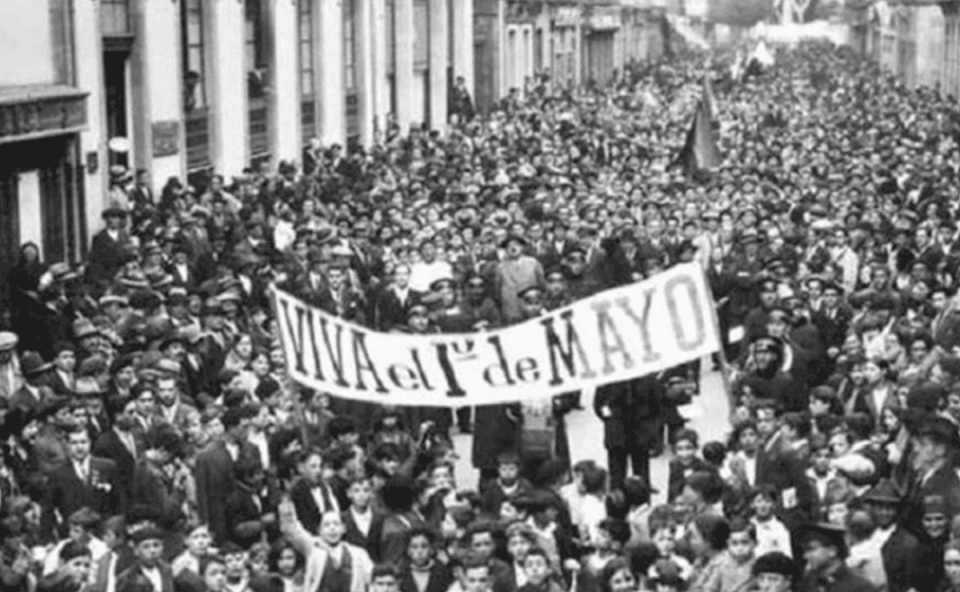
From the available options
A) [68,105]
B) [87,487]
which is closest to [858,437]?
[87,487]

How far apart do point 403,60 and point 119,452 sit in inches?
1241

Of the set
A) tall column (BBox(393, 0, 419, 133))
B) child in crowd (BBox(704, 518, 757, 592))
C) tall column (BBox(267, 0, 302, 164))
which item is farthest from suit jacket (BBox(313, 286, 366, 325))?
tall column (BBox(393, 0, 419, 133))

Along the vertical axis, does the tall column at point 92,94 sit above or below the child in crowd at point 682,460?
above

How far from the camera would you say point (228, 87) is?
104ft

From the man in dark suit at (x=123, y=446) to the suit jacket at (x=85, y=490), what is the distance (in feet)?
0.59

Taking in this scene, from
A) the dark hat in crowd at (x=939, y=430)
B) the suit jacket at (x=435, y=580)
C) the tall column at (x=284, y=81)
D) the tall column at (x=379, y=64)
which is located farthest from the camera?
the tall column at (x=379, y=64)

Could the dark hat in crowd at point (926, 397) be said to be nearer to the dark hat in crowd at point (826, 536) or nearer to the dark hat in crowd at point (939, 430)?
the dark hat in crowd at point (939, 430)

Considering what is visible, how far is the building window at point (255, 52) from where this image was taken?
1316 inches

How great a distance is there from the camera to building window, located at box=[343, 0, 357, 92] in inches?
1537

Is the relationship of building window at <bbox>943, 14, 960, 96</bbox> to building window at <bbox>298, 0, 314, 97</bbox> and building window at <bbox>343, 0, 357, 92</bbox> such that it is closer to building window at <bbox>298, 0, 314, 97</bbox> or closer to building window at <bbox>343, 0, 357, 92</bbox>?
building window at <bbox>343, 0, 357, 92</bbox>

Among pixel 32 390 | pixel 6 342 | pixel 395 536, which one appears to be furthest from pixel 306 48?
pixel 395 536

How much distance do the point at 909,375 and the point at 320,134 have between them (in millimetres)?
24041

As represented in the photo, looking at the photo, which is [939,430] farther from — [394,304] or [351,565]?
[394,304]

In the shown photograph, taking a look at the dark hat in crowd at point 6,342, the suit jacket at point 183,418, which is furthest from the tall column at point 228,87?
the suit jacket at point 183,418
